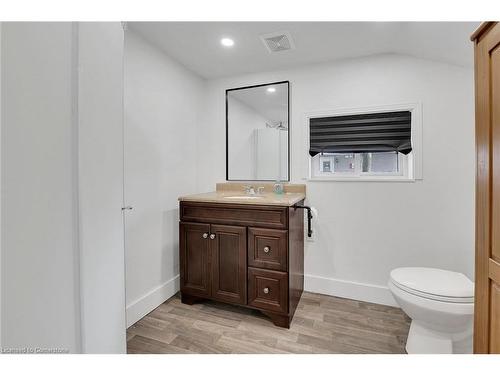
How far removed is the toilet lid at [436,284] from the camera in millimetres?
1275

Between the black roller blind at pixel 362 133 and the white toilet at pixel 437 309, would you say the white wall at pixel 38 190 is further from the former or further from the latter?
the black roller blind at pixel 362 133

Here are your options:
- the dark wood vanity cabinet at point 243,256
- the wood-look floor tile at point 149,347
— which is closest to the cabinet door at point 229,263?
the dark wood vanity cabinet at point 243,256

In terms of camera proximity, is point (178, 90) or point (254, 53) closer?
point (254, 53)

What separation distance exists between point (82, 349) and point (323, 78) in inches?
95.0

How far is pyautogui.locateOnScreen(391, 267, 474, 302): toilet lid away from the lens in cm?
128

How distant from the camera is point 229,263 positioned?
1875mm

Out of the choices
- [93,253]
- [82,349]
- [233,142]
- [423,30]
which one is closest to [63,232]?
[93,253]

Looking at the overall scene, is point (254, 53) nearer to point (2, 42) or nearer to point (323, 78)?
point (323, 78)

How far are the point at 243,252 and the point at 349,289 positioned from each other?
1.10 m

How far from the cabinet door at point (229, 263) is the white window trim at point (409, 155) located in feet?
3.00

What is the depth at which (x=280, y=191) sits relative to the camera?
7.51ft

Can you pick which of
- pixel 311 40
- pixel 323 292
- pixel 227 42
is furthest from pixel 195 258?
pixel 311 40

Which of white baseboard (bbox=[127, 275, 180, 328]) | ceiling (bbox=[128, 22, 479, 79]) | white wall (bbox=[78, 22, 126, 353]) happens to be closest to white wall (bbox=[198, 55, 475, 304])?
ceiling (bbox=[128, 22, 479, 79])

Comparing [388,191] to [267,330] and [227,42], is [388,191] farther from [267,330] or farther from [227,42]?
[227,42]
